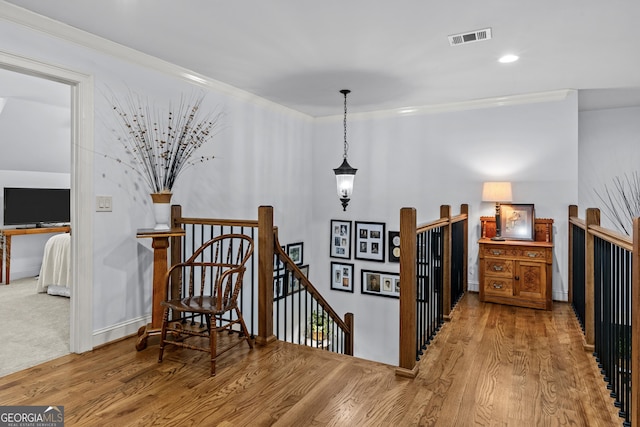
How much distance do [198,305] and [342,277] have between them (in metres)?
3.30

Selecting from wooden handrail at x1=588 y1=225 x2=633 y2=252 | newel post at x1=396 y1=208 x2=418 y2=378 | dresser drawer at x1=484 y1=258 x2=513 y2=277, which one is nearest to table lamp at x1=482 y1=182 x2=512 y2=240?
dresser drawer at x1=484 y1=258 x2=513 y2=277

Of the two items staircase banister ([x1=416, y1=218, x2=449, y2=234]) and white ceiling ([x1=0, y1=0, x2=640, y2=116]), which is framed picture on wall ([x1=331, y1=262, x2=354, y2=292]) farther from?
white ceiling ([x1=0, y1=0, x2=640, y2=116])

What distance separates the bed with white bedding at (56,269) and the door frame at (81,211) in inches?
82.8

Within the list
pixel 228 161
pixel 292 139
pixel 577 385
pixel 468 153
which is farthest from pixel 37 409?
pixel 468 153

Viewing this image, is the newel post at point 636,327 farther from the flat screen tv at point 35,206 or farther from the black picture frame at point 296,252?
the flat screen tv at point 35,206

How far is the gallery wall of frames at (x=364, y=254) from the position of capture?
5.44m

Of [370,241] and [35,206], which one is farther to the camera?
[35,206]

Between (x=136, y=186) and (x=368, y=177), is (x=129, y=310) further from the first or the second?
(x=368, y=177)

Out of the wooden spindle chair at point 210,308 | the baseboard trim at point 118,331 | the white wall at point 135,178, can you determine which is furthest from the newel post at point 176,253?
the baseboard trim at point 118,331

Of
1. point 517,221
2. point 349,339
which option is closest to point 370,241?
point 349,339

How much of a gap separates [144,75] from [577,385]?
12.9 feet

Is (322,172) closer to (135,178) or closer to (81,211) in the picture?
(135,178)

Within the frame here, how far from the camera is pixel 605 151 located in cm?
514

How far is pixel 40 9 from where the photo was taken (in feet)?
8.39
